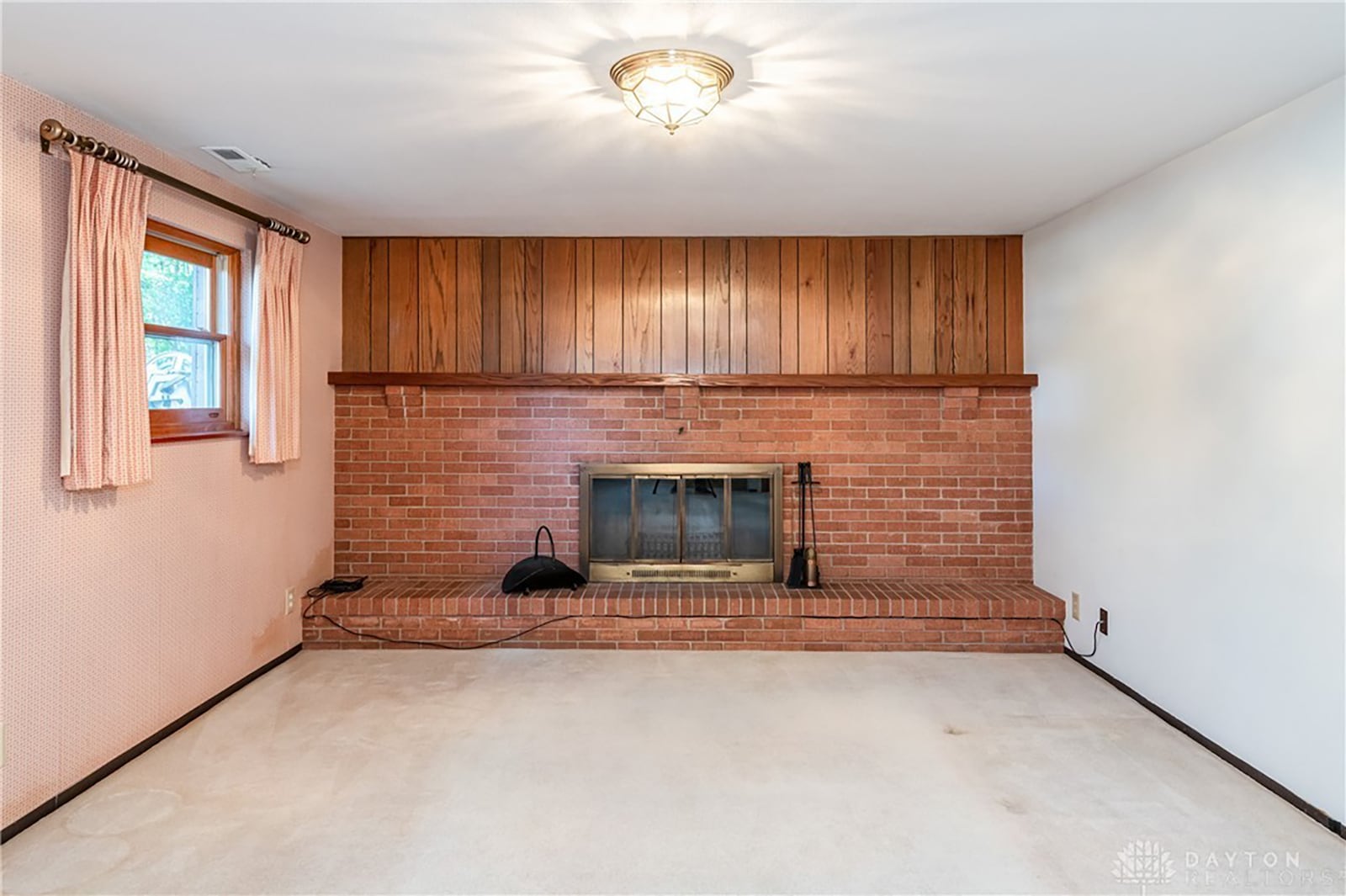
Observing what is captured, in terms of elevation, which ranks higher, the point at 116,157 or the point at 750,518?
the point at 116,157

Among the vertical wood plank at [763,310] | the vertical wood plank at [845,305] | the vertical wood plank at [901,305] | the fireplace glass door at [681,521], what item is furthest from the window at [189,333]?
the vertical wood plank at [901,305]

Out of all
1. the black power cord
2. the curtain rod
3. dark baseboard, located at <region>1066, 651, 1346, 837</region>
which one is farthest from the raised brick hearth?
the curtain rod

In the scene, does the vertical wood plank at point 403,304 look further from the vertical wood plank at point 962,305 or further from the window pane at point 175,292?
the vertical wood plank at point 962,305

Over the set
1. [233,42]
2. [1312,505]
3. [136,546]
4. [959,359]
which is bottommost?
[136,546]

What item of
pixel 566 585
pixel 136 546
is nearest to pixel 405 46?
pixel 136 546

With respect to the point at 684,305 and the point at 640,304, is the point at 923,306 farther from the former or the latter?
the point at 640,304

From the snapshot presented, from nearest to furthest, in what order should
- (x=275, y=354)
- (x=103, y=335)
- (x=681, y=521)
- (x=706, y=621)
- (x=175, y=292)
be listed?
1. (x=103, y=335)
2. (x=175, y=292)
3. (x=275, y=354)
4. (x=706, y=621)
5. (x=681, y=521)

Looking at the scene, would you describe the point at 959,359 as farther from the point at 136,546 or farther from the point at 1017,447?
the point at 136,546

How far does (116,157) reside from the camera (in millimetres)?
2436

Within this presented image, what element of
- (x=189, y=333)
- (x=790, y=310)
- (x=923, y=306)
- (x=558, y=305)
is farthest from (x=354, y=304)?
(x=923, y=306)

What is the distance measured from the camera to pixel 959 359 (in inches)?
169

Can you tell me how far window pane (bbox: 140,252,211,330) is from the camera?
2.89 meters

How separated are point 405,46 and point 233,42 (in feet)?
1.48

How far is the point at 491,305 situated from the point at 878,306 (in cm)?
220
